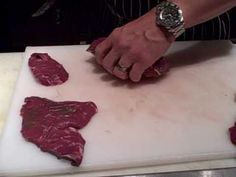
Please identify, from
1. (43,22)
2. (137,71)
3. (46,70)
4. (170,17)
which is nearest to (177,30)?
(170,17)

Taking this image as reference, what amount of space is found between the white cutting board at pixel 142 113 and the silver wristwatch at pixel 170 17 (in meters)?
0.13

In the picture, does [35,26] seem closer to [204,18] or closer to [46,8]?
[46,8]

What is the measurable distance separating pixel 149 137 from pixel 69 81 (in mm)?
299

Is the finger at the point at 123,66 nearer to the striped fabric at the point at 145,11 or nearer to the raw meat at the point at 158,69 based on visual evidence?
the raw meat at the point at 158,69

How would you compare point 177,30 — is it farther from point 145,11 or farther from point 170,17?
point 145,11

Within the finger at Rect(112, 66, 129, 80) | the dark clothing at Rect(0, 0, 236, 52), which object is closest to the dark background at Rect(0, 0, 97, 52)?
the dark clothing at Rect(0, 0, 236, 52)

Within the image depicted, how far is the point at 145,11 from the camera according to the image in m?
1.31

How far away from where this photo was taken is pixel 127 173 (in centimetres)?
87

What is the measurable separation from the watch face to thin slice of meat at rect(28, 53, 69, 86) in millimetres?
291

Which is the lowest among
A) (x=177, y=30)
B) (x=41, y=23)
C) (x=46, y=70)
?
(x=41, y=23)

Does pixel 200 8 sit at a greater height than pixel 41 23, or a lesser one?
greater

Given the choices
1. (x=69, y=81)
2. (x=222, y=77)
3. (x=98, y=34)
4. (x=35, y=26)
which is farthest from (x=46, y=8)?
(x=222, y=77)

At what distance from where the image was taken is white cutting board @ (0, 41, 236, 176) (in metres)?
0.89

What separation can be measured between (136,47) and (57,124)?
0.30 meters
